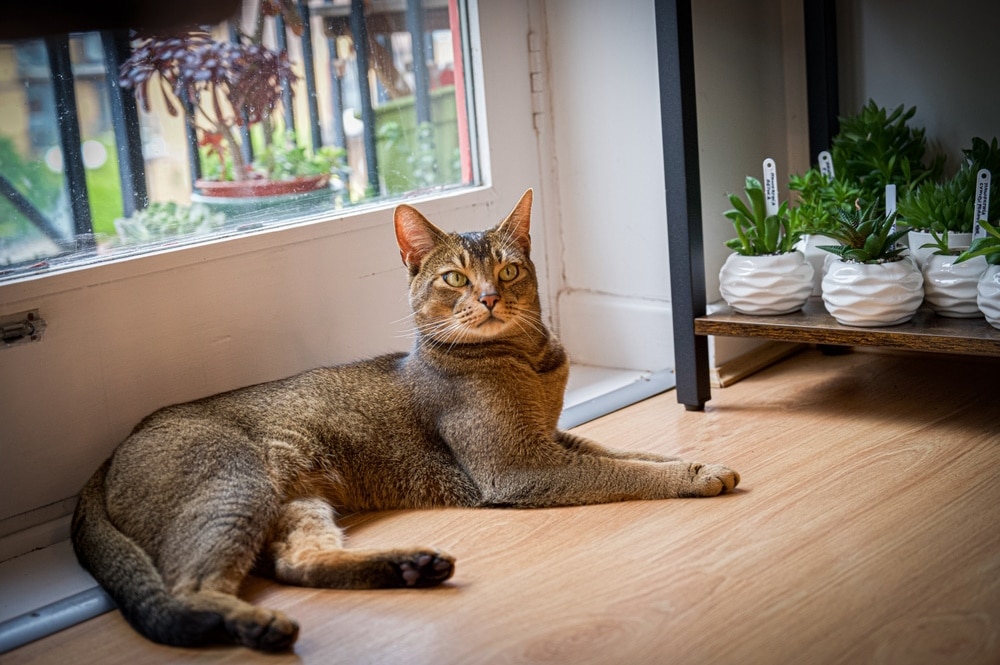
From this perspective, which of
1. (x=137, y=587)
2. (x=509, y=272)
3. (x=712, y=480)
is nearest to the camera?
(x=137, y=587)

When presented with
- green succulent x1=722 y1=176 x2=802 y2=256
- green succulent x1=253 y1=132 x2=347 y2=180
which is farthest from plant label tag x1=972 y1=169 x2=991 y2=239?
green succulent x1=253 y1=132 x2=347 y2=180

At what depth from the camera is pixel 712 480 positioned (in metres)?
1.83

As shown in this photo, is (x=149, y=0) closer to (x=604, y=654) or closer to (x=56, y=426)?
(x=56, y=426)

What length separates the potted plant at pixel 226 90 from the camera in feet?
6.68

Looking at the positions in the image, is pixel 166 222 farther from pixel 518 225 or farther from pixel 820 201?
pixel 820 201

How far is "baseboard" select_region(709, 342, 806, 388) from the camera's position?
2.51m

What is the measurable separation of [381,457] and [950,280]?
1108 mm

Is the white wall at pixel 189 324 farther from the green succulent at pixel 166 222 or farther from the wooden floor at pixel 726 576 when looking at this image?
the wooden floor at pixel 726 576

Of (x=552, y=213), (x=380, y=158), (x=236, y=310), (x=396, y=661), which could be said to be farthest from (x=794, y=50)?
(x=396, y=661)

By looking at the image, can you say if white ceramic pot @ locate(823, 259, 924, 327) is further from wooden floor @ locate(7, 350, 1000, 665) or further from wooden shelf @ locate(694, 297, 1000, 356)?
wooden floor @ locate(7, 350, 1000, 665)

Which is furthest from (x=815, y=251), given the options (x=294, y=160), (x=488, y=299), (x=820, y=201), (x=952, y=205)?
(x=294, y=160)

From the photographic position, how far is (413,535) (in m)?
1.81

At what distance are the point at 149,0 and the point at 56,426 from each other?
79cm

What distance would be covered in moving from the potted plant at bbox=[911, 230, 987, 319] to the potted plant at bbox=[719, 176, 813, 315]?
0.79ft
